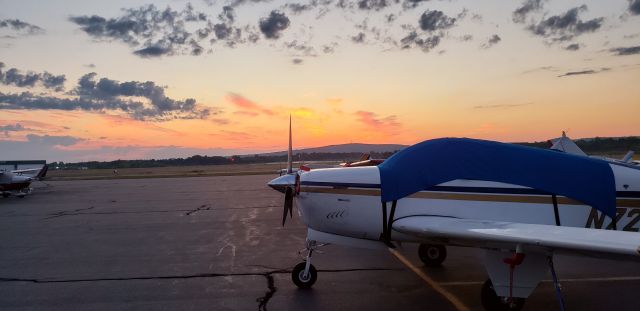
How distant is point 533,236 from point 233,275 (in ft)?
17.1

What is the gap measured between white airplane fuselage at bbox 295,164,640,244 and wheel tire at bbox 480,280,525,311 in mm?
1040

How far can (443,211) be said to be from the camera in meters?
6.38

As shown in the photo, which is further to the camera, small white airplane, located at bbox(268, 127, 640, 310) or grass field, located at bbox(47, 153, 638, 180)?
grass field, located at bbox(47, 153, 638, 180)

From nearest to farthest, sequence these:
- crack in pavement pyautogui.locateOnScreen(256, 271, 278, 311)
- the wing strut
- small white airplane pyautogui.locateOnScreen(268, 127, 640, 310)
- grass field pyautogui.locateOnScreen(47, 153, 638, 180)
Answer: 1. crack in pavement pyautogui.locateOnScreen(256, 271, 278, 311)
2. small white airplane pyautogui.locateOnScreen(268, 127, 640, 310)
3. the wing strut
4. grass field pyautogui.locateOnScreen(47, 153, 638, 180)

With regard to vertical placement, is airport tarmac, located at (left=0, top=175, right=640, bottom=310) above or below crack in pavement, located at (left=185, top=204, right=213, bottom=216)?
below

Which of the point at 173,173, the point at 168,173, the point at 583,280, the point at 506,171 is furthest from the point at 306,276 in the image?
the point at 168,173

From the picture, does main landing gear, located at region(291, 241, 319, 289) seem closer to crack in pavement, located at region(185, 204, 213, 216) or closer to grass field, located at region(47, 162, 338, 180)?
crack in pavement, located at region(185, 204, 213, 216)

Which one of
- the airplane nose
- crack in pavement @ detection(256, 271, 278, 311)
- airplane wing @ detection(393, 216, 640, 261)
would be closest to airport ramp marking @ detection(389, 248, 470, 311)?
airplane wing @ detection(393, 216, 640, 261)

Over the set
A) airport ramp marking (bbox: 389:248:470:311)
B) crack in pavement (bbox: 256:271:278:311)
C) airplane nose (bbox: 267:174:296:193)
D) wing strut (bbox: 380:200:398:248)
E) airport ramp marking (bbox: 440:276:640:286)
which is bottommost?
airport ramp marking (bbox: 440:276:640:286)

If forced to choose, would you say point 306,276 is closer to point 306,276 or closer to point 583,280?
point 306,276

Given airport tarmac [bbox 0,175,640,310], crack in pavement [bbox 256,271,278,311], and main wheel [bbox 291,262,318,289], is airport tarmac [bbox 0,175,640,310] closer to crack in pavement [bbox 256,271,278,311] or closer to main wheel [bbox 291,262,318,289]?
crack in pavement [bbox 256,271,278,311]

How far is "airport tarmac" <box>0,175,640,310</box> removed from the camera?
639 cm

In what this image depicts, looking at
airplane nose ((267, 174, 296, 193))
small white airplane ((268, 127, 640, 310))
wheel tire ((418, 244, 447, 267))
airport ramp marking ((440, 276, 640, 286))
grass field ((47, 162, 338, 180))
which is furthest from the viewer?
grass field ((47, 162, 338, 180))

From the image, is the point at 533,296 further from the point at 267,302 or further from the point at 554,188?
the point at 267,302
